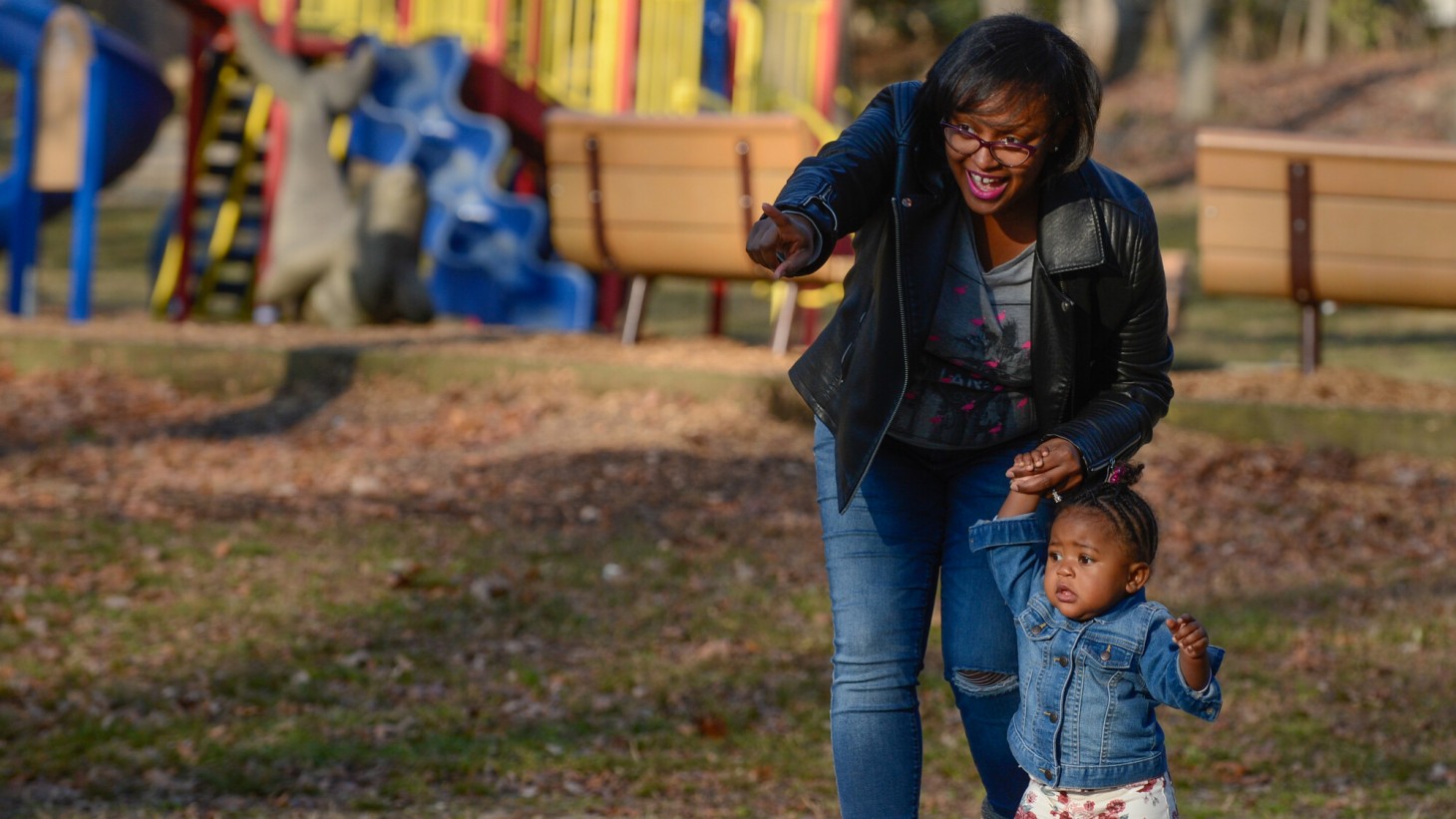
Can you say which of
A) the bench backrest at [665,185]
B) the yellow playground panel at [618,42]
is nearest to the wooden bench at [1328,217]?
the bench backrest at [665,185]

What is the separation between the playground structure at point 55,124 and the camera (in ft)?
36.0

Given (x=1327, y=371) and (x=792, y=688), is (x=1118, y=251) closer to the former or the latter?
(x=792, y=688)

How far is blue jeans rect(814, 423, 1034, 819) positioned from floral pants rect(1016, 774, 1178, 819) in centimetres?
29

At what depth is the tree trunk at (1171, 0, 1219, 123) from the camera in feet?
91.4

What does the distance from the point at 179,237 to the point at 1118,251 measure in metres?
10.4

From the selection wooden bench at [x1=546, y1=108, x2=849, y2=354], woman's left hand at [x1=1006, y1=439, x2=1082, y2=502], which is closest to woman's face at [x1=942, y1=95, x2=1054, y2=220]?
woman's left hand at [x1=1006, y1=439, x2=1082, y2=502]

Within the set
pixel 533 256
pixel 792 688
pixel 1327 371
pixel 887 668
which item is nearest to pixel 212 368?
pixel 533 256

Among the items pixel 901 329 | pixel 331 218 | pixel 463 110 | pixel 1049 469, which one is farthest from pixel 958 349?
pixel 463 110

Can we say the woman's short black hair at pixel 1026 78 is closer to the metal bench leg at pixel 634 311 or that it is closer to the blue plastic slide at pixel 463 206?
the metal bench leg at pixel 634 311

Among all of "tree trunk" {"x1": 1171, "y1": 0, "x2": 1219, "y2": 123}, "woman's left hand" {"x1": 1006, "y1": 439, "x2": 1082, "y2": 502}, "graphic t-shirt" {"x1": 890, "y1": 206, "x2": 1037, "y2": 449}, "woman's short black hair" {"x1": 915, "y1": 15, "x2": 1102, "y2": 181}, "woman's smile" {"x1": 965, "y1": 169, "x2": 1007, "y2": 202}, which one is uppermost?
"tree trunk" {"x1": 1171, "y1": 0, "x2": 1219, "y2": 123}

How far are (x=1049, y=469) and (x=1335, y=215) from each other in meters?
5.96

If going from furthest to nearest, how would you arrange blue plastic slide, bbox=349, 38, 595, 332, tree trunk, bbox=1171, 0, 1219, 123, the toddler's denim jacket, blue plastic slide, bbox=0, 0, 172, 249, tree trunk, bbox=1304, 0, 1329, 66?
tree trunk, bbox=1304, 0, 1329, 66, tree trunk, bbox=1171, 0, 1219, 123, blue plastic slide, bbox=0, 0, 172, 249, blue plastic slide, bbox=349, 38, 595, 332, the toddler's denim jacket

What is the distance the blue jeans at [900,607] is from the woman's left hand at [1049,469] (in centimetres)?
20

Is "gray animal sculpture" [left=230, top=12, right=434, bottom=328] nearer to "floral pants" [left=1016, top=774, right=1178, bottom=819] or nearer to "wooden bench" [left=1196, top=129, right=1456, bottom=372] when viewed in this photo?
"wooden bench" [left=1196, top=129, right=1456, bottom=372]
